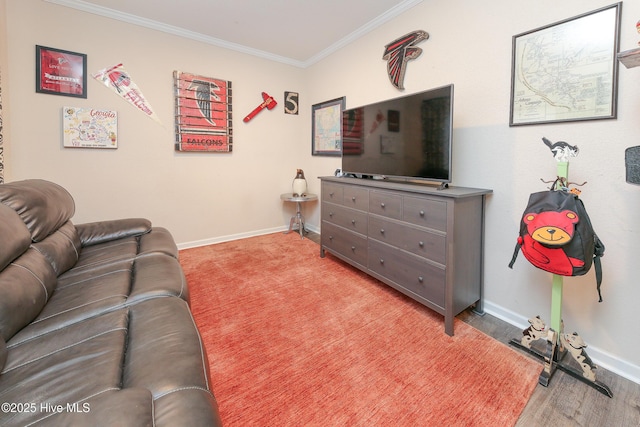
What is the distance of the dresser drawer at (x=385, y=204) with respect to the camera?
2.19 metres

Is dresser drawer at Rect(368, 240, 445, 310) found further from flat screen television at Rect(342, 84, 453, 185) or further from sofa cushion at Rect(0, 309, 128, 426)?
sofa cushion at Rect(0, 309, 128, 426)

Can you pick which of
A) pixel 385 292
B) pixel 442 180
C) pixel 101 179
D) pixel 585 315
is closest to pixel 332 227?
pixel 385 292

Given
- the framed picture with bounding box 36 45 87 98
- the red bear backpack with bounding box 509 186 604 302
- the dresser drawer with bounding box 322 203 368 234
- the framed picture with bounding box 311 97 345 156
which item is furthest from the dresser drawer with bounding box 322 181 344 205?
the framed picture with bounding box 36 45 87 98

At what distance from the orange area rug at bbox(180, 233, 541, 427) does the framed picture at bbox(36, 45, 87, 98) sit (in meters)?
2.22

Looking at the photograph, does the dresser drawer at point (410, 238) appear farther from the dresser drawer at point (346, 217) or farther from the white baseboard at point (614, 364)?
the white baseboard at point (614, 364)

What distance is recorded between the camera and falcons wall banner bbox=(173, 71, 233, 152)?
3.32 m

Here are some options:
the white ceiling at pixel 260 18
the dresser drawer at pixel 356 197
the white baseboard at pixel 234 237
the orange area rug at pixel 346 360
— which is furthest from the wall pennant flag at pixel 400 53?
the white baseboard at pixel 234 237

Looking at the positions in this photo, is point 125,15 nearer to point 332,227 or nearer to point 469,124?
point 332,227

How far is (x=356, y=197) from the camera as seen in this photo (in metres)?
2.63

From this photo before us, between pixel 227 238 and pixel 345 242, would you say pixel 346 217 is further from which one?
pixel 227 238

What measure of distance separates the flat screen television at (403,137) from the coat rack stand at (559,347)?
0.72 metres

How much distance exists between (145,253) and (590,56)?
288cm

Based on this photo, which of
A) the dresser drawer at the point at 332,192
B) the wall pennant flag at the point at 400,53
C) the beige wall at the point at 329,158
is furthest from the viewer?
the dresser drawer at the point at 332,192

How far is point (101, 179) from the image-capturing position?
299cm
